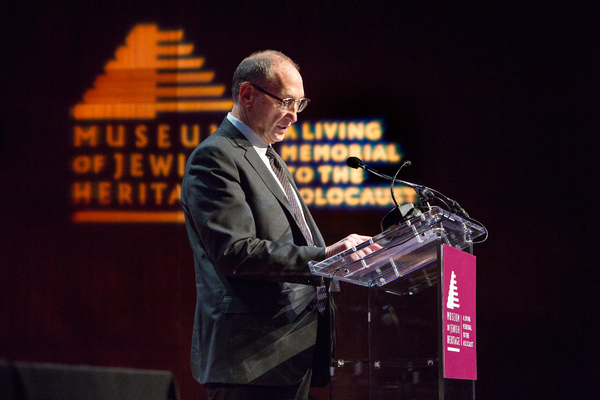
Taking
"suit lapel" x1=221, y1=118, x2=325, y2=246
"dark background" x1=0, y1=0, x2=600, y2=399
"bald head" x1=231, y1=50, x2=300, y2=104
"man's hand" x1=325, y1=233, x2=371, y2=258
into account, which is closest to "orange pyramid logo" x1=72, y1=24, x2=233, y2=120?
"dark background" x1=0, y1=0, x2=600, y2=399

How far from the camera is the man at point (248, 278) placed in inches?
66.2

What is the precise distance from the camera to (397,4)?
4.62 m

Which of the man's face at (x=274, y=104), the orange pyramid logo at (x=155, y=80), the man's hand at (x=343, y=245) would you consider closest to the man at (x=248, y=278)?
the man's hand at (x=343, y=245)

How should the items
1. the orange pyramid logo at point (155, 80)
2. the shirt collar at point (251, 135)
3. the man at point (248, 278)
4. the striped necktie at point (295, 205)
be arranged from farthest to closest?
the orange pyramid logo at point (155, 80) < the shirt collar at point (251, 135) < the striped necktie at point (295, 205) < the man at point (248, 278)

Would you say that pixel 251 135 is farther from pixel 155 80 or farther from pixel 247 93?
pixel 155 80

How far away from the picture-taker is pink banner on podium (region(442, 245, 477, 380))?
1.53 m

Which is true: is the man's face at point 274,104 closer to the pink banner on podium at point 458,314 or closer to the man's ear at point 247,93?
the man's ear at point 247,93

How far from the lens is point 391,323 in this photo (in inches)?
71.3

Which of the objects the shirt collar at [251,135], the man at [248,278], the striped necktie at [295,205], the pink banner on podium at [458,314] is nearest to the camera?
the pink banner on podium at [458,314]

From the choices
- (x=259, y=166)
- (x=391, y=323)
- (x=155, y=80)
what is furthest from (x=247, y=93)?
(x=155, y=80)

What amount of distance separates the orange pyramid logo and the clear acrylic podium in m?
3.21

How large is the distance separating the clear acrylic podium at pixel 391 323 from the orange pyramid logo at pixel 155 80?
127 inches

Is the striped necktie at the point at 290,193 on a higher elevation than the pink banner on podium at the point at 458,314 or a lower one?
higher

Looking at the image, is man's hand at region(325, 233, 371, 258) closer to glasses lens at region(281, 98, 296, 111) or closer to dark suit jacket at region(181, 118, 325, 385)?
dark suit jacket at region(181, 118, 325, 385)
